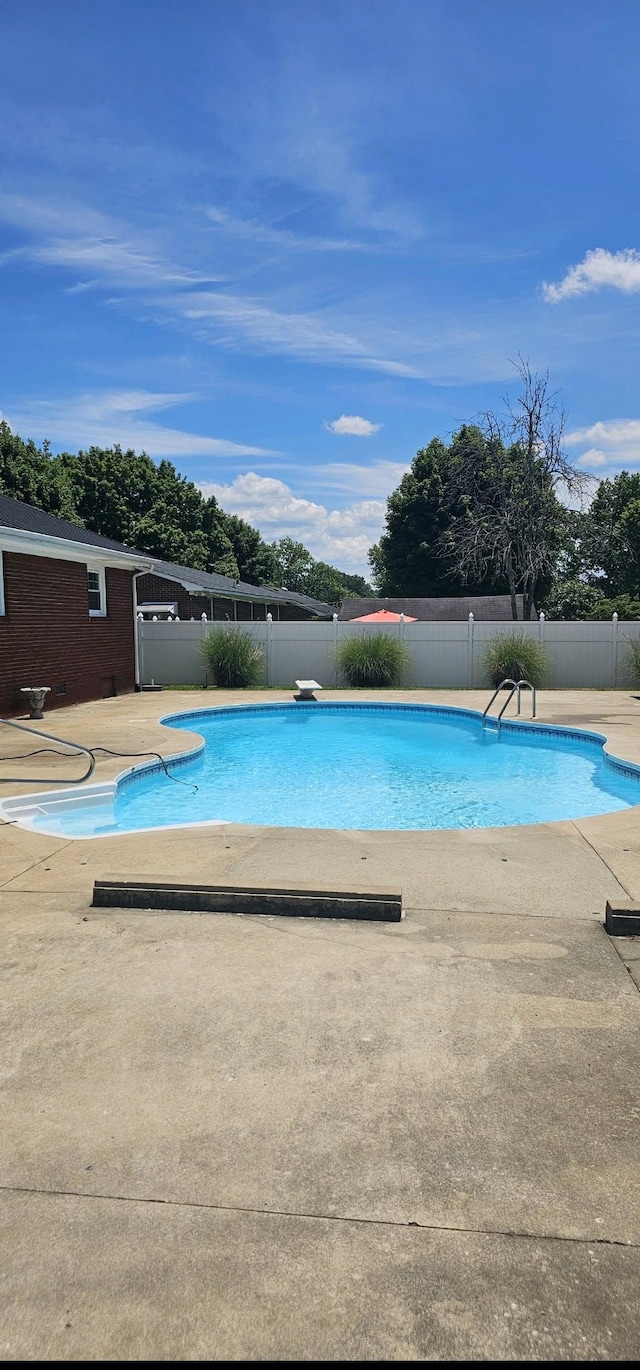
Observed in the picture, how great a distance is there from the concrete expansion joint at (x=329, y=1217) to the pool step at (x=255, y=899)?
2.20m

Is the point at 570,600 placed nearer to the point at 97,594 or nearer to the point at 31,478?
the point at 31,478

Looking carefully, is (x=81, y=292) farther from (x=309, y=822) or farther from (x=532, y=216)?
(x=309, y=822)

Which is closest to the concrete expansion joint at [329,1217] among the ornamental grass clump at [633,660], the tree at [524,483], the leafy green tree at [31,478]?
the ornamental grass clump at [633,660]

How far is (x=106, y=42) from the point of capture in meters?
9.71

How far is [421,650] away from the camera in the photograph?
1956 cm

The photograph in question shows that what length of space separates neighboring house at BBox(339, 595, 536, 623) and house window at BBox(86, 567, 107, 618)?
44.6 ft

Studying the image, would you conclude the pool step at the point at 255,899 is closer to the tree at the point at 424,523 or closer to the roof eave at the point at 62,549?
the roof eave at the point at 62,549

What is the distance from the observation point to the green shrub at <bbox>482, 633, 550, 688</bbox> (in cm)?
1834

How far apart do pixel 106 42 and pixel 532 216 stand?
6.96 m

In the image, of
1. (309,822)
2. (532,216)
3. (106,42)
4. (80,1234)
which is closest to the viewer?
(80,1234)

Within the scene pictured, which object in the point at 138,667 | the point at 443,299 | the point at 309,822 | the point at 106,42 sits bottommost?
the point at 309,822

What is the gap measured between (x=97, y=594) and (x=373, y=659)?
679cm

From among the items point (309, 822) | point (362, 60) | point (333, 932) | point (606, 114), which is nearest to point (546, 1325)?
point (333, 932)

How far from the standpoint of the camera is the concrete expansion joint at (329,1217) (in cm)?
199
